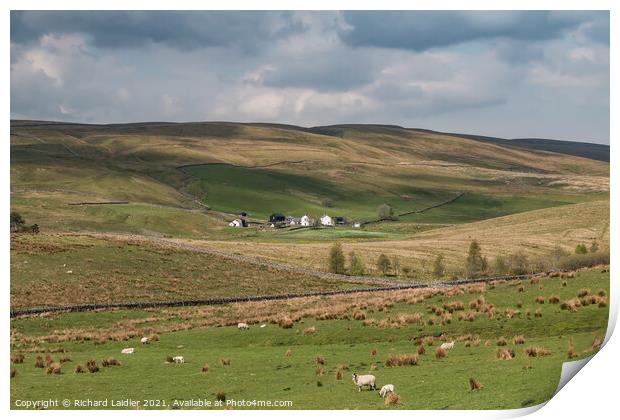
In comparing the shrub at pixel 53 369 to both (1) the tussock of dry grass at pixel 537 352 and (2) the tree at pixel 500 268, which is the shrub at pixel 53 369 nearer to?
(1) the tussock of dry grass at pixel 537 352

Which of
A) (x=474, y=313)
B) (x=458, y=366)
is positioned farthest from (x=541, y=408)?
(x=474, y=313)

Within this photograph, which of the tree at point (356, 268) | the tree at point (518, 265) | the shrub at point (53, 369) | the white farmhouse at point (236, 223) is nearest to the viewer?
the shrub at point (53, 369)

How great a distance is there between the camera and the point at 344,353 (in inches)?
1150

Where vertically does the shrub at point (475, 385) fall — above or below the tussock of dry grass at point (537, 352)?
below

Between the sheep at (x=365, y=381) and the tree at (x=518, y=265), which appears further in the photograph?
the tree at (x=518, y=265)

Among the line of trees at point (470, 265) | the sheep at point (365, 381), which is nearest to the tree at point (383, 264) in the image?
the line of trees at point (470, 265)

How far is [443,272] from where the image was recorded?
305ft

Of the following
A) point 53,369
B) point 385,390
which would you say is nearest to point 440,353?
point 385,390

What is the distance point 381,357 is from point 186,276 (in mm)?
48631

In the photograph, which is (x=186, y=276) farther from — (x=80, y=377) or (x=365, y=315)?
(x=80, y=377)

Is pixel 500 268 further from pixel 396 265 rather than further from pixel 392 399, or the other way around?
pixel 392 399

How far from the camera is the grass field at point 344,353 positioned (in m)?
21.9

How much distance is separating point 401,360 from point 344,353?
13.6ft

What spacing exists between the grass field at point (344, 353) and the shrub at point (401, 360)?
0.22 m
